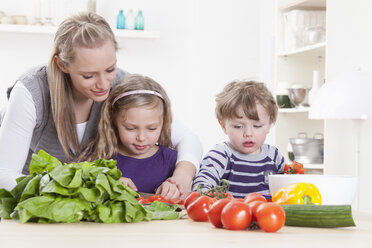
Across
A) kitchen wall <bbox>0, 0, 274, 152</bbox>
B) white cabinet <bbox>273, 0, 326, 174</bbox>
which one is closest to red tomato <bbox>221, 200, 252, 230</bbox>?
white cabinet <bbox>273, 0, 326, 174</bbox>

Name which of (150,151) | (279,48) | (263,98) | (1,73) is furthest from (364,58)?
(1,73)

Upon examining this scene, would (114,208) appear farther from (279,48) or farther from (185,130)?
(279,48)

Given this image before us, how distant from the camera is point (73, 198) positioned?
1302mm

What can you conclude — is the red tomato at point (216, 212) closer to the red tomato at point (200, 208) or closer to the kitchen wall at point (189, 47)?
the red tomato at point (200, 208)

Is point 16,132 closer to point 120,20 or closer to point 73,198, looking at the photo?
point 73,198

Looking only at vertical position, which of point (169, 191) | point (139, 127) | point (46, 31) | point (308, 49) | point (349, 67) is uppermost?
point (46, 31)

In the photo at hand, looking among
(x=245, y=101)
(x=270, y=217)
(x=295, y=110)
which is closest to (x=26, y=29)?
(x=295, y=110)

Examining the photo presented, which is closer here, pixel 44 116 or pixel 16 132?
pixel 16 132

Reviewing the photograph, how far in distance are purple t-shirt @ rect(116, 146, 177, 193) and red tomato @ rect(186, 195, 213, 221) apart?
3.40ft

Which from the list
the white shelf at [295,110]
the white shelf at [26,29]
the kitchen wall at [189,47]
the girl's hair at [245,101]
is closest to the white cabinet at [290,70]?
the white shelf at [295,110]

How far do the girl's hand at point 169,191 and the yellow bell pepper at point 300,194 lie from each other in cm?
66

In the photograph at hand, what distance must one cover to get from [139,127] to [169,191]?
0.33m

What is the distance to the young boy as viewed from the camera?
2.30 metres

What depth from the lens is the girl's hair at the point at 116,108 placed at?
233cm
